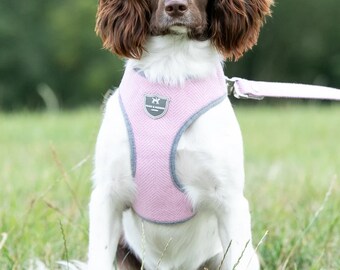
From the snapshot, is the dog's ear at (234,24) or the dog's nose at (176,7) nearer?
the dog's nose at (176,7)

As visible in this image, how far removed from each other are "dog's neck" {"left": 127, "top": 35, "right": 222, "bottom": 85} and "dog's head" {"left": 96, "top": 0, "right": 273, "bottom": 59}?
0.11ft

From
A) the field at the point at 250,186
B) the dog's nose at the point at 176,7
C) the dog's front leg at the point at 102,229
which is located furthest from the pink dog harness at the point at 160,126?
the field at the point at 250,186

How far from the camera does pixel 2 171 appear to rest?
672cm

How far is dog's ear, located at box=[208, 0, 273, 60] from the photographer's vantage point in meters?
3.68

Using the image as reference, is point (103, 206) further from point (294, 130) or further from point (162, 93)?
point (294, 130)

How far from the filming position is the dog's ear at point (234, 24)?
368 cm

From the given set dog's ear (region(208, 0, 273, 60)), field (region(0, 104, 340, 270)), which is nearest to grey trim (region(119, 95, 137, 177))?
field (region(0, 104, 340, 270))

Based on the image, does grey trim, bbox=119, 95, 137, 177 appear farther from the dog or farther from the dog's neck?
the dog's neck

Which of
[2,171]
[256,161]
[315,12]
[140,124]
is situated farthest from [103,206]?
[315,12]

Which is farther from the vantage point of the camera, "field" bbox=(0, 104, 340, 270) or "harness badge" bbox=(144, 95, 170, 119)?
"field" bbox=(0, 104, 340, 270)

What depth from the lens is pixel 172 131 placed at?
3553 millimetres

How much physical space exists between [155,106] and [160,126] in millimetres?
83

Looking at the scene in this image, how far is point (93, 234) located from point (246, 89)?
0.95 meters

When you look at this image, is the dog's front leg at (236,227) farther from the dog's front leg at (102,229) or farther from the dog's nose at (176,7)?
the dog's nose at (176,7)
